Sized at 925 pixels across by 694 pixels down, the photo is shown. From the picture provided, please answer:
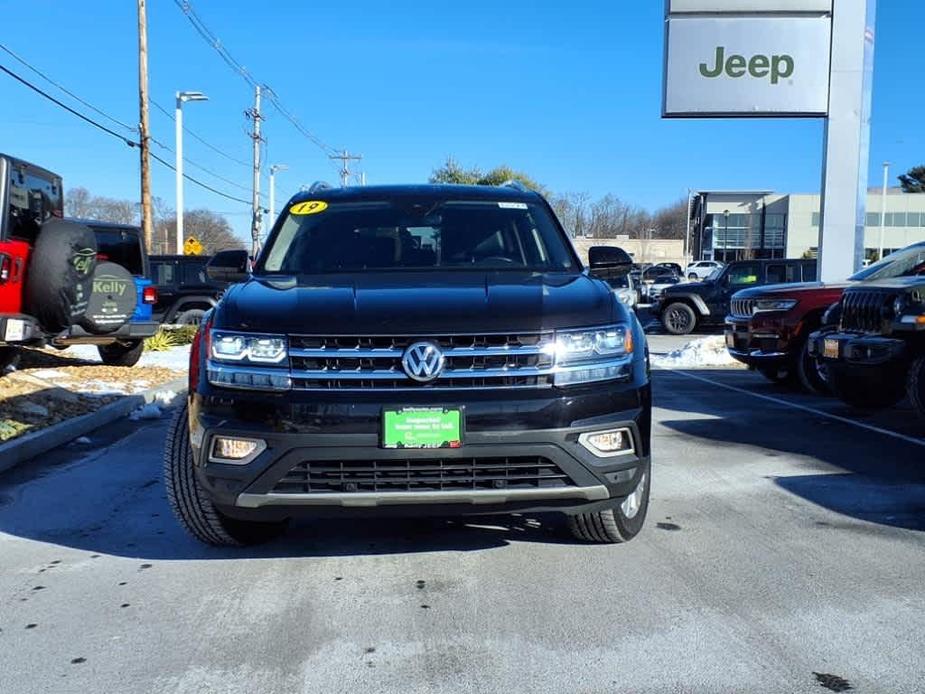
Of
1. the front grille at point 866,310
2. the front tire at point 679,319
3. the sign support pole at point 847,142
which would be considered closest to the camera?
the front grille at point 866,310

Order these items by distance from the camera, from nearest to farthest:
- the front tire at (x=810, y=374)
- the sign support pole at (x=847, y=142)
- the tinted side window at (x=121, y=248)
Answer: the front tire at (x=810, y=374) < the tinted side window at (x=121, y=248) < the sign support pole at (x=847, y=142)

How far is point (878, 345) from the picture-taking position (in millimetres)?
7109

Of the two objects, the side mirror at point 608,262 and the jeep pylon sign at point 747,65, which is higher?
the jeep pylon sign at point 747,65

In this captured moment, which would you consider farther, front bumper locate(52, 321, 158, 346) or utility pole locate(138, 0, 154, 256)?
utility pole locate(138, 0, 154, 256)

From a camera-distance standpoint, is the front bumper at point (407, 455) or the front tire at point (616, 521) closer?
the front bumper at point (407, 455)

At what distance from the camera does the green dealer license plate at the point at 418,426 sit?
354 cm

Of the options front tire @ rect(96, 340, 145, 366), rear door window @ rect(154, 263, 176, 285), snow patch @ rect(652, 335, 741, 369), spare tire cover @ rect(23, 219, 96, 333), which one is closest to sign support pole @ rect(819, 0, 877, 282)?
snow patch @ rect(652, 335, 741, 369)

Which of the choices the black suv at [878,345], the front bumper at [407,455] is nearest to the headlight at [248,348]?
the front bumper at [407,455]

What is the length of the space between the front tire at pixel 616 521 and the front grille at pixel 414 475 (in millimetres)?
721

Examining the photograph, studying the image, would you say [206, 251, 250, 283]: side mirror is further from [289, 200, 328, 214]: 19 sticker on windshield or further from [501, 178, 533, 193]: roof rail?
[501, 178, 533, 193]: roof rail

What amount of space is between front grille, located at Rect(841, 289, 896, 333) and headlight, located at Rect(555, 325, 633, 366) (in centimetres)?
421

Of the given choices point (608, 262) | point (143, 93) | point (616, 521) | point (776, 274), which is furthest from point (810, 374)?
point (143, 93)

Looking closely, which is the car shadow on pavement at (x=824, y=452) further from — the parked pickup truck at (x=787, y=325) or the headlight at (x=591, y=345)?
the headlight at (x=591, y=345)

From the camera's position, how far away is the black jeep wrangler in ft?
22.6
